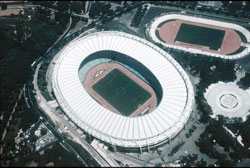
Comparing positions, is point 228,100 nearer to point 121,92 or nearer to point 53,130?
point 121,92

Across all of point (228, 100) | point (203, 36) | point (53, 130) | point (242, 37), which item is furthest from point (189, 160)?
point (242, 37)

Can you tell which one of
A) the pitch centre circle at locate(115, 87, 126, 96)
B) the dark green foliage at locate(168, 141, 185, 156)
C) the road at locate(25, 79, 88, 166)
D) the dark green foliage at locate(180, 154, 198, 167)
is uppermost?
the pitch centre circle at locate(115, 87, 126, 96)

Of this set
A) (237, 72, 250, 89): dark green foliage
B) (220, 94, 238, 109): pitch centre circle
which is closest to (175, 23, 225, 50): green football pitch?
(237, 72, 250, 89): dark green foliage

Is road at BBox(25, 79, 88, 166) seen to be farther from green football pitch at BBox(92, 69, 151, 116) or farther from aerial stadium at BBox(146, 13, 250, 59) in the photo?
aerial stadium at BBox(146, 13, 250, 59)

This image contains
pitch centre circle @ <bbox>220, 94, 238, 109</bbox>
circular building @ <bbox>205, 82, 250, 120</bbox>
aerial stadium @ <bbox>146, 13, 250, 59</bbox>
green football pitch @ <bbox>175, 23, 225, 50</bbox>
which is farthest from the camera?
green football pitch @ <bbox>175, 23, 225, 50</bbox>

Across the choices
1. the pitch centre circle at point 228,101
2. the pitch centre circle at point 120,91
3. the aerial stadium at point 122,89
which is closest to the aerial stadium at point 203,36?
the aerial stadium at point 122,89

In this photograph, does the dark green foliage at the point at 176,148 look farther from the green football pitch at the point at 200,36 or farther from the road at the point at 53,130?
the green football pitch at the point at 200,36

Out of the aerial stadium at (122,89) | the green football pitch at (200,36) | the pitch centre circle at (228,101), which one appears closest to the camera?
the aerial stadium at (122,89)
